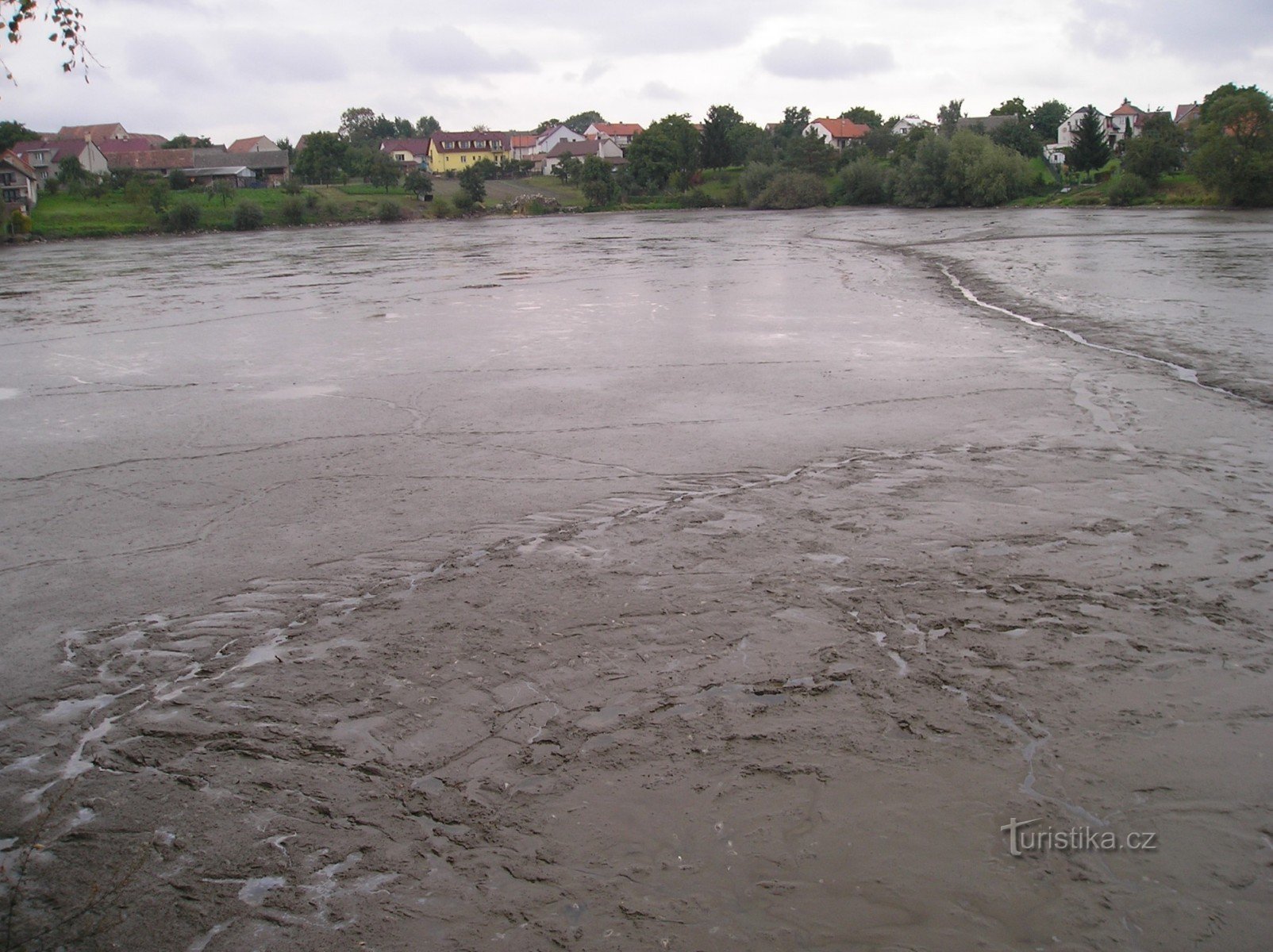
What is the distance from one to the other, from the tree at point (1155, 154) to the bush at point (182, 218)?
69.5 metres

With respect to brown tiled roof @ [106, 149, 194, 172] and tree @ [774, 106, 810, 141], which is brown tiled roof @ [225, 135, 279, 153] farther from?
tree @ [774, 106, 810, 141]

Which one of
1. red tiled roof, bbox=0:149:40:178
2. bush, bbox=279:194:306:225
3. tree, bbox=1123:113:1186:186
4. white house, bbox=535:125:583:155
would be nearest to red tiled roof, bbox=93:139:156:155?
red tiled roof, bbox=0:149:40:178

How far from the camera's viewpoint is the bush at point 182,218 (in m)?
72.7

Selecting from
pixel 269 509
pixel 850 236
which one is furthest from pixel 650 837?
pixel 850 236

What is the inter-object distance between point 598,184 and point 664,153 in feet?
32.7

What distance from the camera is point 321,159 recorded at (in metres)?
102

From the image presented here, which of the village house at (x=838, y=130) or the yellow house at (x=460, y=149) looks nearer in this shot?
the village house at (x=838, y=130)

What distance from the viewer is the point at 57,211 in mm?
74438

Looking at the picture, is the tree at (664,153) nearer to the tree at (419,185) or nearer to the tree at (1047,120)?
the tree at (419,185)

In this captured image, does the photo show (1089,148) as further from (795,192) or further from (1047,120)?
(1047,120)

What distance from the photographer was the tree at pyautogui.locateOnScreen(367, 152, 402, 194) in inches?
3807

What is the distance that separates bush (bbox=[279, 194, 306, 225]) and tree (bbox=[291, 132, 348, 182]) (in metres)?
25.3

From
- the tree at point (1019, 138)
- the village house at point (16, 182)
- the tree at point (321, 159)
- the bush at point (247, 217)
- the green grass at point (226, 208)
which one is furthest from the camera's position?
the tree at point (321, 159)

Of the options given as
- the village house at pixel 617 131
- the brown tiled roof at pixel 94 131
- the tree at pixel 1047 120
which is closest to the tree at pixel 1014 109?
the tree at pixel 1047 120
